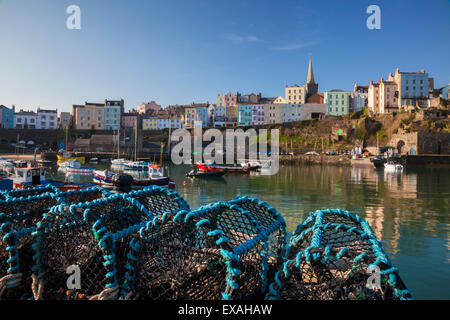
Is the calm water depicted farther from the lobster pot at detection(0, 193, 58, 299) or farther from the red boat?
the red boat

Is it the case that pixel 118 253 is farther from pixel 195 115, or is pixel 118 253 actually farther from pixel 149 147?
pixel 195 115

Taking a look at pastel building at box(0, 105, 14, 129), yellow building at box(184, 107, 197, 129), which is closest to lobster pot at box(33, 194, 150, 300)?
yellow building at box(184, 107, 197, 129)

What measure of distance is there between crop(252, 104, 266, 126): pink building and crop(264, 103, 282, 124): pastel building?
0.97 metres

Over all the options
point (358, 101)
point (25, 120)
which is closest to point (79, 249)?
point (358, 101)

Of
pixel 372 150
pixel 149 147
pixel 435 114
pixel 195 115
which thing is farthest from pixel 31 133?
pixel 435 114

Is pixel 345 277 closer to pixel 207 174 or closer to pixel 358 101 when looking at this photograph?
pixel 207 174

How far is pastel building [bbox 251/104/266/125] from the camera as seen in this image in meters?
77.9

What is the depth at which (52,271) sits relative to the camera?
3.64 metres

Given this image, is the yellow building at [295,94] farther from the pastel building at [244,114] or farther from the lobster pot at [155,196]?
the lobster pot at [155,196]

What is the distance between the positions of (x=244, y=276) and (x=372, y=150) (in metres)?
61.8

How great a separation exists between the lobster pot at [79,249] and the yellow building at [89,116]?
82752 millimetres

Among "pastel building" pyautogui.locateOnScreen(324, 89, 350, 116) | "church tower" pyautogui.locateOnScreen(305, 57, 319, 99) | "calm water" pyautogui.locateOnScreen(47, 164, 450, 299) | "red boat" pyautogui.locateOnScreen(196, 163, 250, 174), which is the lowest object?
"calm water" pyautogui.locateOnScreen(47, 164, 450, 299)

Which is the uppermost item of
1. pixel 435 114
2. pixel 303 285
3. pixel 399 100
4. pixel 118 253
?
pixel 399 100

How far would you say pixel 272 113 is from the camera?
78312 millimetres
